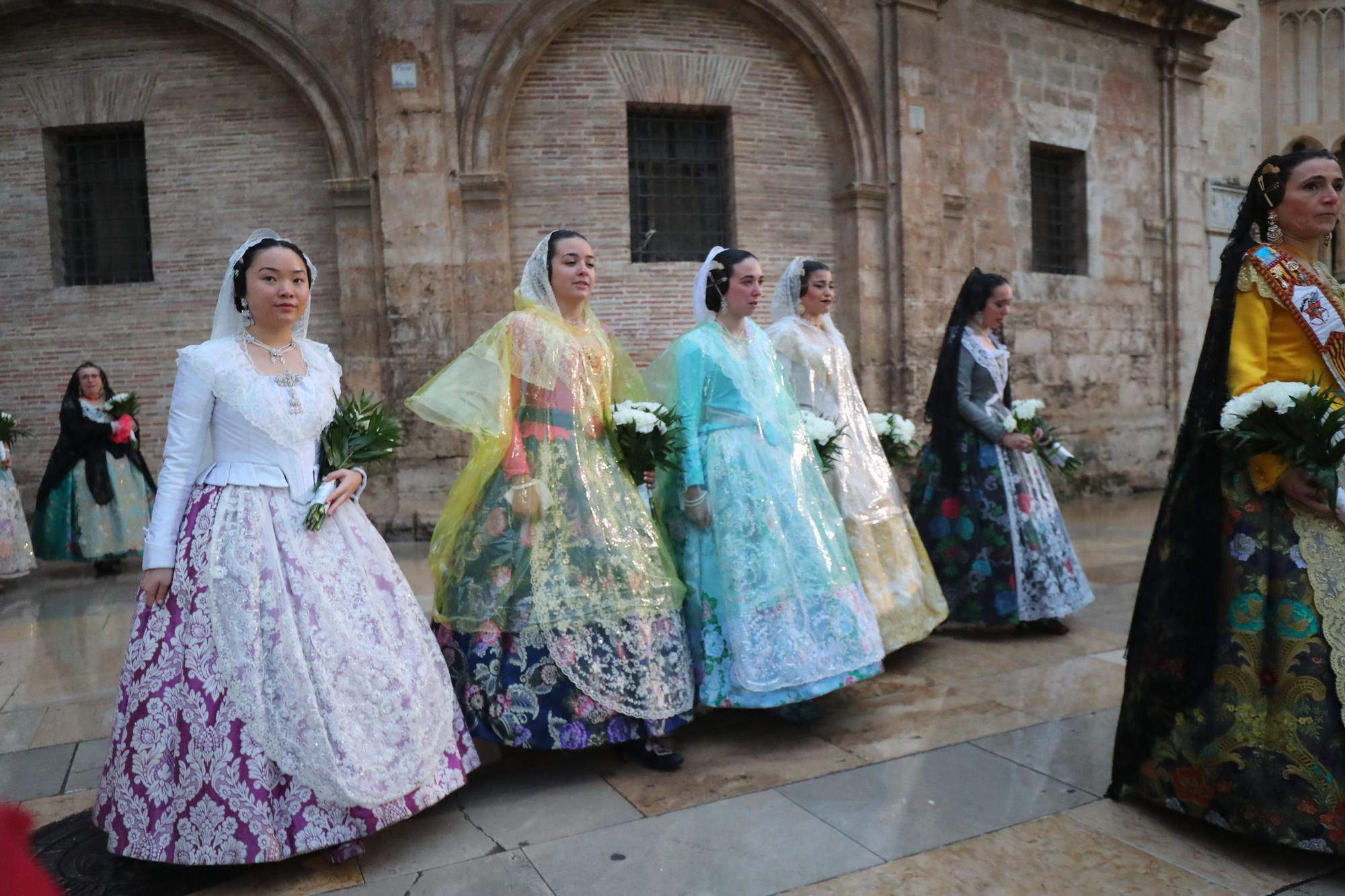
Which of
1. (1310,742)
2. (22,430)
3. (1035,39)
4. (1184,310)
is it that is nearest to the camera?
(1310,742)

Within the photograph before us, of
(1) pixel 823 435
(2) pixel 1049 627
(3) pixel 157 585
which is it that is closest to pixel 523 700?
(3) pixel 157 585

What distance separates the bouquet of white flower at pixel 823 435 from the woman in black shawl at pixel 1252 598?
5.12ft

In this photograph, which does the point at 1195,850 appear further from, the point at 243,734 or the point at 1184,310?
the point at 1184,310

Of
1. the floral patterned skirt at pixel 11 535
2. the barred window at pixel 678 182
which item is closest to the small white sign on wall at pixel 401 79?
the barred window at pixel 678 182

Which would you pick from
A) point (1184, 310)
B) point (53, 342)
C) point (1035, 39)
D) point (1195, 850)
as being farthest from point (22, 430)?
point (1184, 310)

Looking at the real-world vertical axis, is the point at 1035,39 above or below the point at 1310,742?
above

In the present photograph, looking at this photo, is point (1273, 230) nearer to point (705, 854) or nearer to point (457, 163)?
point (705, 854)

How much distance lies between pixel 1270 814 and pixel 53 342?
410 inches

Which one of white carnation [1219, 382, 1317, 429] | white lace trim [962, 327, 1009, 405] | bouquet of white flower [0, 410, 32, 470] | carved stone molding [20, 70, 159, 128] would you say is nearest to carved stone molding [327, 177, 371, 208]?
carved stone molding [20, 70, 159, 128]

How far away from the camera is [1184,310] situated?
13305mm

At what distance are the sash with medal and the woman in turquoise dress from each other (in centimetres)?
180

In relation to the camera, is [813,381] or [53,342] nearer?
[813,381]

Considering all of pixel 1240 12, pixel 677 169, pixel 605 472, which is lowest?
pixel 605 472

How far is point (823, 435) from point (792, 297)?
0.95 meters
